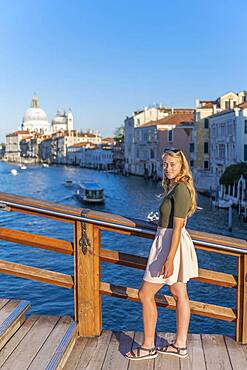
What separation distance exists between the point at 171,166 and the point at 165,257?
20.0 inches

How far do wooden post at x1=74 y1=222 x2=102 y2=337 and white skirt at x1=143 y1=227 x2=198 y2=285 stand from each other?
0.41 metres

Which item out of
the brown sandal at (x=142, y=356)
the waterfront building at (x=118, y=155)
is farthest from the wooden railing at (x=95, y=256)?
the waterfront building at (x=118, y=155)

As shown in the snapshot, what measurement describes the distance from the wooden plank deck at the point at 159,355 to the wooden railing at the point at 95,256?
4.1 inches

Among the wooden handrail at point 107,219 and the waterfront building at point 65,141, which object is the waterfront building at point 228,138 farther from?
the waterfront building at point 65,141

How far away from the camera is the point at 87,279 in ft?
10.2

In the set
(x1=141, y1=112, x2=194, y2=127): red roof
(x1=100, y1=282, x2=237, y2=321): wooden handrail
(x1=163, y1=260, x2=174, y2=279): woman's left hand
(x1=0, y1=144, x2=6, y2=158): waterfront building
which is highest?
(x1=141, y1=112, x2=194, y2=127): red roof

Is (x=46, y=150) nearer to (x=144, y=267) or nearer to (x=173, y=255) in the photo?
(x=144, y=267)

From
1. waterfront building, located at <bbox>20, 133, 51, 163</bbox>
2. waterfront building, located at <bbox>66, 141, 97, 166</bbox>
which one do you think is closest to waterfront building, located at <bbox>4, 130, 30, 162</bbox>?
waterfront building, located at <bbox>20, 133, 51, 163</bbox>

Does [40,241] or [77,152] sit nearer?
[40,241]

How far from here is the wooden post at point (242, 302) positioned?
3.03 metres

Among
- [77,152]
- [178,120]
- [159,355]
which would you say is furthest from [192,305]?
[77,152]

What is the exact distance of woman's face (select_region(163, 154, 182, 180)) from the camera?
2824 mm

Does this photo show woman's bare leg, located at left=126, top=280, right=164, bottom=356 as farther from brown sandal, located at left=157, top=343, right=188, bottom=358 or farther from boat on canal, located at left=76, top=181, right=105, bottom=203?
boat on canal, located at left=76, top=181, right=105, bottom=203

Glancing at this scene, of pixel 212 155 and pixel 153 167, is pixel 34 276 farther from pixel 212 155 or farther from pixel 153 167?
pixel 153 167
